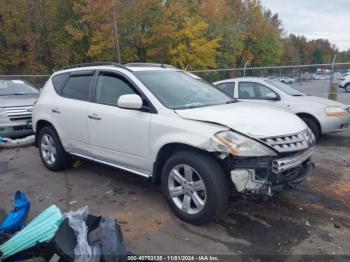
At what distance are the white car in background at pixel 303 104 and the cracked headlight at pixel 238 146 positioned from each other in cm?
390

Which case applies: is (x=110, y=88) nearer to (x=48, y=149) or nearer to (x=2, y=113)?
(x=48, y=149)

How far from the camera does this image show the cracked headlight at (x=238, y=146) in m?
3.49

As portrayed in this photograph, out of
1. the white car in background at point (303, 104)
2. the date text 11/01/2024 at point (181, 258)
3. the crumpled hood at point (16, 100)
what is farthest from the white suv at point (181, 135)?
the white car in background at point (303, 104)

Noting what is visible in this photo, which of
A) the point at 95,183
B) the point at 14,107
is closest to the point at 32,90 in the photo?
the point at 14,107

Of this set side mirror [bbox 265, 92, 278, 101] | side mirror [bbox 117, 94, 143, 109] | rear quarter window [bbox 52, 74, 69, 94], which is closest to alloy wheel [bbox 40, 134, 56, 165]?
rear quarter window [bbox 52, 74, 69, 94]

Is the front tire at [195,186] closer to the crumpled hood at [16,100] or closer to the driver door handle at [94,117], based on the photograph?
the driver door handle at [94,117]

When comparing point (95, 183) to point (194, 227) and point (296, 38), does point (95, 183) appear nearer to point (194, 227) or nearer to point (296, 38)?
point (194, 227)

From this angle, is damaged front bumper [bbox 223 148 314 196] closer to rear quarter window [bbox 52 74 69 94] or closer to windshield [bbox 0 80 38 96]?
rear quarter window [bbox 52 74 69 94]

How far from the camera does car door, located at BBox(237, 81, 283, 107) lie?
805cm

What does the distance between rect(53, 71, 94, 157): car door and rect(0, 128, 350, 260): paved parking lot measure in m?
0.62

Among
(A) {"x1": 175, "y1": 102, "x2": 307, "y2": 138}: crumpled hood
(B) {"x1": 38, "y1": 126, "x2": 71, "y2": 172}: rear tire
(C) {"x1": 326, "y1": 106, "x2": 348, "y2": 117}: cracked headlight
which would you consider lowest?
(B) {"x1": 38, "y1": 126, "x2": 71, "y2": 172}: rear tire

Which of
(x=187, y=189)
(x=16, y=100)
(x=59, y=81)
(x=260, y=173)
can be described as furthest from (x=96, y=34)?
(x=260, y=173)

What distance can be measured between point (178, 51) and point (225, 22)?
1342 centimetres

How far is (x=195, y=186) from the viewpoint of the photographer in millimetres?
3809
